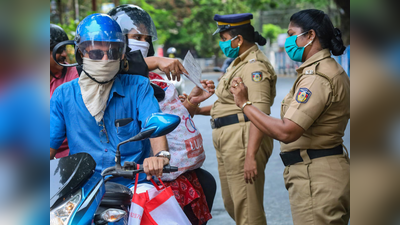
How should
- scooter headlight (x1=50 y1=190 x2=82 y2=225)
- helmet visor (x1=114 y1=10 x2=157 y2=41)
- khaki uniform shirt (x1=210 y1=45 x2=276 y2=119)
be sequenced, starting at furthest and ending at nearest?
khaki uniform shirt (x1=210 y1=45 x2=276 y2=119) < helmet visor (x1=114 y1=10 x2=157 y2=41) < scooter headlight (x1=50 y1=190 x2=82 y2=225)

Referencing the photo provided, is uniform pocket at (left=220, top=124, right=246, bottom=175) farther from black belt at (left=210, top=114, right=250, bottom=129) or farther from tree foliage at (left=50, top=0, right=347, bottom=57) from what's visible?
tree foliage at (left=50, top=0, right=347, bottom=57)

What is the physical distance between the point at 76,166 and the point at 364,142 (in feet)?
3.63

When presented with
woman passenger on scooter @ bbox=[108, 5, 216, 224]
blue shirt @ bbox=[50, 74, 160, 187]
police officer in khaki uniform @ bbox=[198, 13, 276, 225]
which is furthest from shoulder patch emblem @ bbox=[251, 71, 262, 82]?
blue shirt @ bbox=[50, 74, 160, 187]

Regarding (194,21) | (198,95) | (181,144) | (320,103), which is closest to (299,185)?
(320,103)

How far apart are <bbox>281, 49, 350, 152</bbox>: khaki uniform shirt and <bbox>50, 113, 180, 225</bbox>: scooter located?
843mm

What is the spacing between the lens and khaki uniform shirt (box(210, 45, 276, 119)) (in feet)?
11.0

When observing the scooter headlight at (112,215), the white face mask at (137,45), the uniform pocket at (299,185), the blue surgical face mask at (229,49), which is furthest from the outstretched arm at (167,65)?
the scooter headlight at (112,215)

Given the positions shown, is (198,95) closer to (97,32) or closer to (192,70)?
(192,70)

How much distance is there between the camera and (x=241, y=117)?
359 cm

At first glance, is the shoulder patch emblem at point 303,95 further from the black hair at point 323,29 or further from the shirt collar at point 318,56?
the black hair at point 323,29

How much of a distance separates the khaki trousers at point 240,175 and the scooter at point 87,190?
162cm

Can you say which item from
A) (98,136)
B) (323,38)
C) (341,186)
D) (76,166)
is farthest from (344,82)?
(76,166)

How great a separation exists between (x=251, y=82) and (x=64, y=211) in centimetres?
215

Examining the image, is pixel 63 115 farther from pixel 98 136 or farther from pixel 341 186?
pixel 341 186
